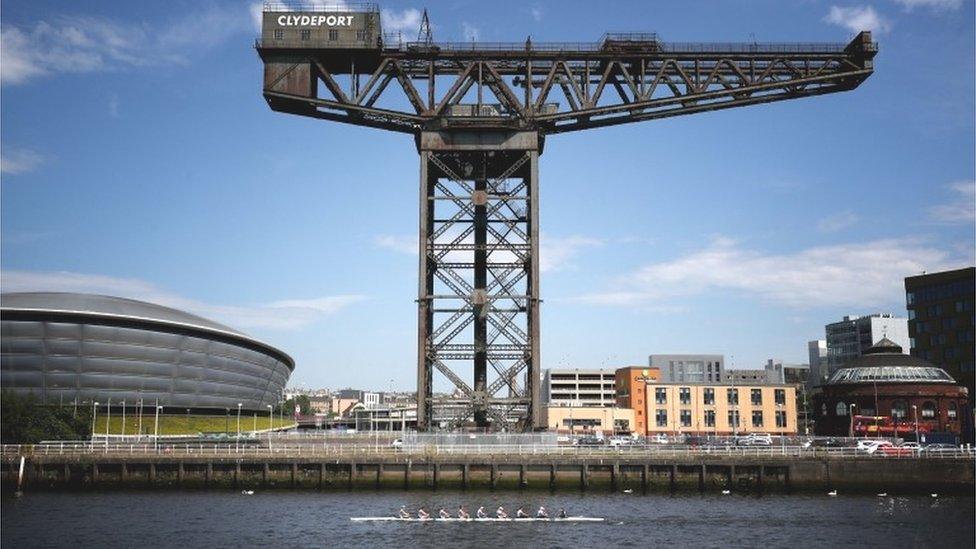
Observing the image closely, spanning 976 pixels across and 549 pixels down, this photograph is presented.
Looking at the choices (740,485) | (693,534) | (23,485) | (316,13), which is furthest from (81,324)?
(693,534)

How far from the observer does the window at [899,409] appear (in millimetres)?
105688

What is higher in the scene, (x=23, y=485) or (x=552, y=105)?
(x=552, y=105)

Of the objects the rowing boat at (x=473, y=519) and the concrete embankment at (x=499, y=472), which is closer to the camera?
the rowing boat at (x=473, y=519)

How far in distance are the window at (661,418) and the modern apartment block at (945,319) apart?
41.2m

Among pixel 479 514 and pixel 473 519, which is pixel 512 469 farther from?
pixel 473 519

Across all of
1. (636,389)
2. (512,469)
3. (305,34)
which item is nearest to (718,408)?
(636,389)

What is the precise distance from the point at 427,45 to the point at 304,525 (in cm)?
3899

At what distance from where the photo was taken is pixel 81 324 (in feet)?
435

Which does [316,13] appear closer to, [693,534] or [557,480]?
[557,480]

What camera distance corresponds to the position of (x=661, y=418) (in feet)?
504

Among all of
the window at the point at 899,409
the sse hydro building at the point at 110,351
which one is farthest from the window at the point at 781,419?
the sse hydro building at the point at 110,351

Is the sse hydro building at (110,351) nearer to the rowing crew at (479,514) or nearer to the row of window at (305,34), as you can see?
the row of window at (305,34)

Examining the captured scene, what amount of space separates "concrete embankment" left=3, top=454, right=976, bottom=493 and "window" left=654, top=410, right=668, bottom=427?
282ft

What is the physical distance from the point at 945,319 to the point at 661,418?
47413mm
